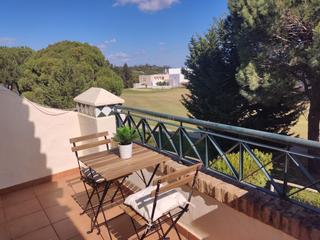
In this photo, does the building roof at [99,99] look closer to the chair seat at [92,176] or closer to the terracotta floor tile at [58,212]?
the chair seat at [92,176]

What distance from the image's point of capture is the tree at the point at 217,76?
8.81 m

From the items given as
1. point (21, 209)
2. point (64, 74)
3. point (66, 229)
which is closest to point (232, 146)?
point (66, 229)

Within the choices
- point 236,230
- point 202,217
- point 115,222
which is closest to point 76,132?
point 115,222

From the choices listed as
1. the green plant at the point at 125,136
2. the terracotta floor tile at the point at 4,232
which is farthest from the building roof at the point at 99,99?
the terracotta floor tile at the point at 4,232

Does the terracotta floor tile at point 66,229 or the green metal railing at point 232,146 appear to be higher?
the green metal railing at point 232,146

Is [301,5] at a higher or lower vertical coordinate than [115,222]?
higher

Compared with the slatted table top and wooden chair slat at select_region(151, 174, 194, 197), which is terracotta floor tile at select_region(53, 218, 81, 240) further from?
wooden chair slat at select_region(151, 174, 194, 197)

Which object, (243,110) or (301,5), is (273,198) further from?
(243,110)

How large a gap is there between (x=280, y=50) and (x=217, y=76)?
2.36 m

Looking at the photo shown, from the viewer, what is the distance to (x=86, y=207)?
2662 millimetres

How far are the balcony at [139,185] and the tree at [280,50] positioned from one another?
360 centimetres

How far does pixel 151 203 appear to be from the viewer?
183cm

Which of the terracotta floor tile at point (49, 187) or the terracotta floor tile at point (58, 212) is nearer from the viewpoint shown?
the terracotta floor tile at point (58, 212)

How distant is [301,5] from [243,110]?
3.88 meters
